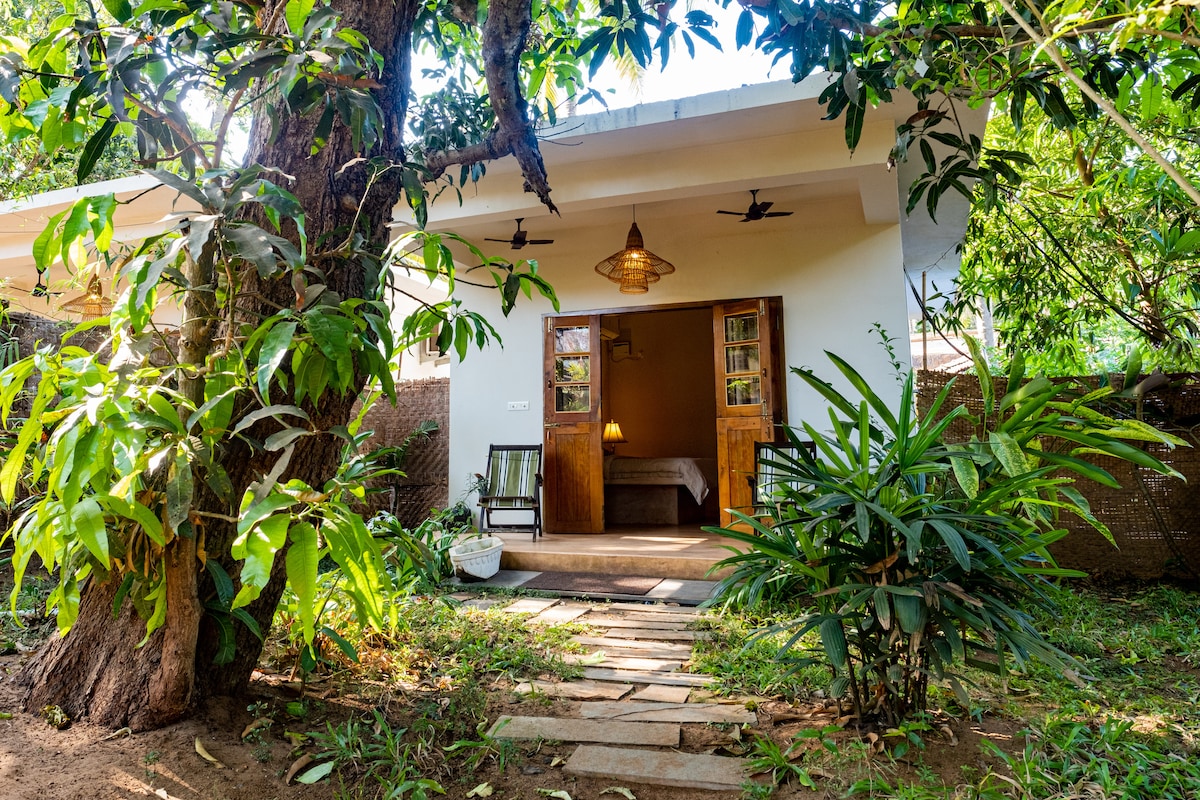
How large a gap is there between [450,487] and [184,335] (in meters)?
5.35

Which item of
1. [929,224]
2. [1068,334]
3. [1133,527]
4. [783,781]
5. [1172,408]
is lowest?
[783,781]

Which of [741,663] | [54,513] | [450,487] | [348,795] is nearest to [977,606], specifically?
[741,663]

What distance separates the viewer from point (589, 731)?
226cm

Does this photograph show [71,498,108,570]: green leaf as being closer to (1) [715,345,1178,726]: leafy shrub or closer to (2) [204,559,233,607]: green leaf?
(2) [204,559,233,607]: green leaf

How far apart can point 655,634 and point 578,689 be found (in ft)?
2.88

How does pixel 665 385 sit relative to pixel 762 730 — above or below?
above

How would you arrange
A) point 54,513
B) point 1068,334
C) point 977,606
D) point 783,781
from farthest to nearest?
point 1068,334
point 783,781
point 977,606
point 54,513

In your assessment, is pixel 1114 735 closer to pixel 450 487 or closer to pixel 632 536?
pixel 632 536

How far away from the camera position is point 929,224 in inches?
268

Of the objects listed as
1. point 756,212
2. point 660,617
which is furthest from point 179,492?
point 756,212

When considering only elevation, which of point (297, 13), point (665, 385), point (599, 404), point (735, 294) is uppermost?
point (735, 294)

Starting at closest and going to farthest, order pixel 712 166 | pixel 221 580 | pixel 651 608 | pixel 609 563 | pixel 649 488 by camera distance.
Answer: pixel 221 580 < pixel 651 608 < pixel 609 563 < pixel 712 166 < pixel 649 488

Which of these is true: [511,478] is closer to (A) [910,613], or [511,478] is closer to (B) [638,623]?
(B) [638,623]

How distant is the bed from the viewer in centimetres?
761
